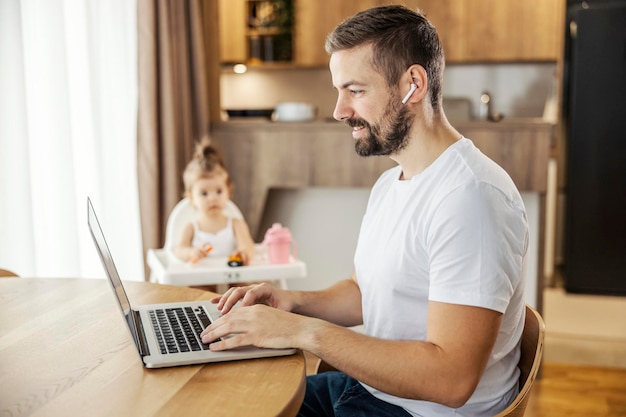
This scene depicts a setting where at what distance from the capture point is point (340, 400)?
4.58 ft

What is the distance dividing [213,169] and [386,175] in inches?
52.5

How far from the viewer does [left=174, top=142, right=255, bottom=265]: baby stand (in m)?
2.80

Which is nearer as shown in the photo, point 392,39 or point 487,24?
point 392,39

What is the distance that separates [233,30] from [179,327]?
4329 millimetres

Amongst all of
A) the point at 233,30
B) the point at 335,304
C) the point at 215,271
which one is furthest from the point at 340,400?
the point at 233,30

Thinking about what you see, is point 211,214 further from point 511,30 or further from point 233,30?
point 511,30

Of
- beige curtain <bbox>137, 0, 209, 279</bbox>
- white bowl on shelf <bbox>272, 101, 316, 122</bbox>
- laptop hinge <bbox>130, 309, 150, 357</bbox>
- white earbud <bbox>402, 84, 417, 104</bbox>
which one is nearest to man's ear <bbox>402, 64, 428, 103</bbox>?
white earbud <bbox>402, 84, 417, 104</bbox>

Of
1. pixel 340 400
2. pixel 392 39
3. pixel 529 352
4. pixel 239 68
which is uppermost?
pixel 239 68

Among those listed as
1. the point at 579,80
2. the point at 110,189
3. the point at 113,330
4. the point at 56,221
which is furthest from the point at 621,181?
the point at 113,330

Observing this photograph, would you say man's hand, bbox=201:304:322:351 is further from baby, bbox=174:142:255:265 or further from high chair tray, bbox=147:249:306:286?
baby, bbox=174:142:255:265

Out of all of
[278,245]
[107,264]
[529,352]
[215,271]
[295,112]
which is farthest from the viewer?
[295,112]

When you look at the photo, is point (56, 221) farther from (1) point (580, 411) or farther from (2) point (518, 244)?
(1) point (580, 411)

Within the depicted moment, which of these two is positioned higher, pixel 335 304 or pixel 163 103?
pixel 163 103

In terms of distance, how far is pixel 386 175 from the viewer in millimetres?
1608
